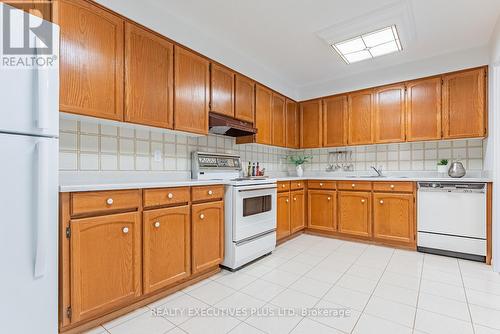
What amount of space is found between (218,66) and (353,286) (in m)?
2.63

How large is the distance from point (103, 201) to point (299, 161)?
11.0ft

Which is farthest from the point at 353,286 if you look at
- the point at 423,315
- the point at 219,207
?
the point at 219,207

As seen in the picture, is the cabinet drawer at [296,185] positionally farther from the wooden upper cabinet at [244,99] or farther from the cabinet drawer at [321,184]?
the wooden upper cabinet at [244,99]

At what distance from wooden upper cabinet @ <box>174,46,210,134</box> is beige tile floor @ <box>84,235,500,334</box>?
5.03ft

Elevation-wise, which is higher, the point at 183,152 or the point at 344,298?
the point at 183,152

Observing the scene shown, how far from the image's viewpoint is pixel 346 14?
7.67 ft

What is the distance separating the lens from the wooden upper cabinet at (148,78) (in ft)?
6.58

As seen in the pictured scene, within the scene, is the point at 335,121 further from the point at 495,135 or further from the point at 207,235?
the point at 207,235

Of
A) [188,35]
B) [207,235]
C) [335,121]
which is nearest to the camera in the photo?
[207,235]

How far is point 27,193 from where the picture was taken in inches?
46.3

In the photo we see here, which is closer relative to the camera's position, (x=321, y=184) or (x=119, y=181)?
(x=119, y=181)

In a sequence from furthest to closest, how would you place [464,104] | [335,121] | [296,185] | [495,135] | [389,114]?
[335,121] → [296,185] → [389,114] → [464,104] → [495,135]

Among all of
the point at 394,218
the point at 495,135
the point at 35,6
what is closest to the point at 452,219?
the point at 394,218

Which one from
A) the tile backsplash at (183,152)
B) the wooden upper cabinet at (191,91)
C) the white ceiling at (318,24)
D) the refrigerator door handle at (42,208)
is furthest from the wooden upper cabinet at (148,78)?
the refrigerator door handle at (42,208)
